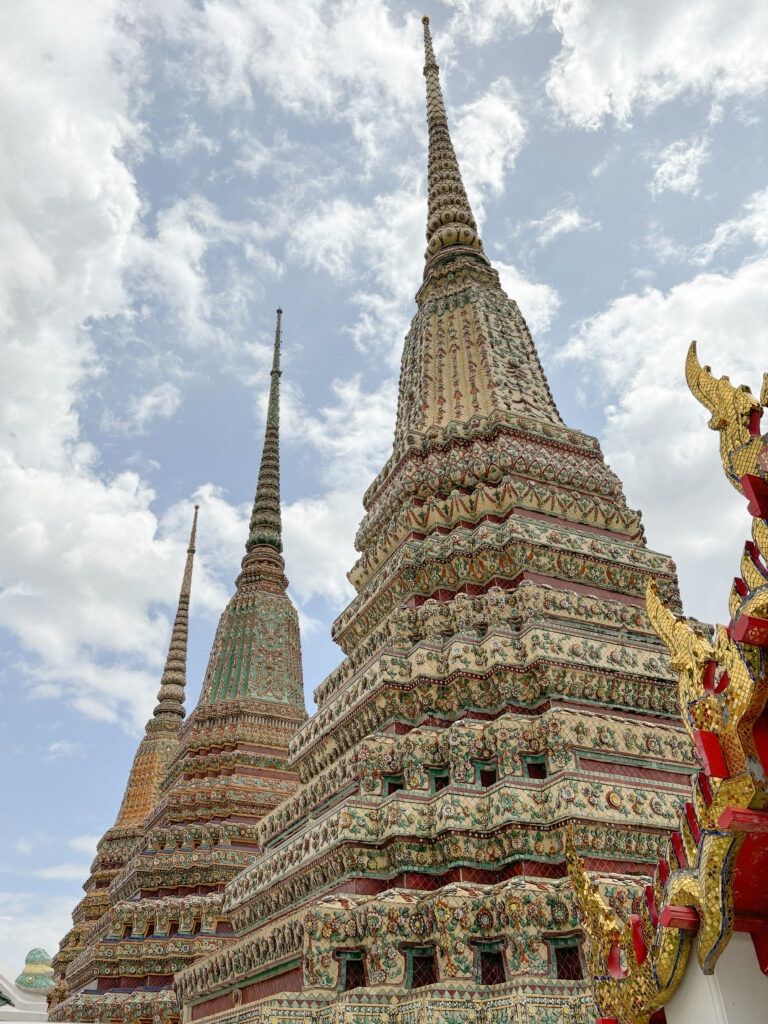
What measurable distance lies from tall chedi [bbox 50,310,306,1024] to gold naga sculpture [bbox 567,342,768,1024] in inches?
485

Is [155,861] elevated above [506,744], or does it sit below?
above

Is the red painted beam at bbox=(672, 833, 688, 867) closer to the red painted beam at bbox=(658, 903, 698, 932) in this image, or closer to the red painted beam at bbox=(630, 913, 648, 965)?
the red painted beam at bbox=(658, 903, 698, 932)

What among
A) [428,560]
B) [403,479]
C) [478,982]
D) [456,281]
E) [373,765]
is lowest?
[478,982]

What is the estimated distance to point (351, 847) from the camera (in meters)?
8.62

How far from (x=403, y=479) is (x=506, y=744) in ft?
17.3

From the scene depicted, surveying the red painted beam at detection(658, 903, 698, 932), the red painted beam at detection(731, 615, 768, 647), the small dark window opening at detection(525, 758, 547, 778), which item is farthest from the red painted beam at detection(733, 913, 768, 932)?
the small dark window opening at detection(525, 758, 547, 778)

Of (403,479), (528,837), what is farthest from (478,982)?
(403,479)

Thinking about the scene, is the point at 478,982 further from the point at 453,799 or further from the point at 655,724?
the point at 655,724

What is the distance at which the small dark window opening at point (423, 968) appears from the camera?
7875 mm

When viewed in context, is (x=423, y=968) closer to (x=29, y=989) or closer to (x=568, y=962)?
(x=568, y=962)

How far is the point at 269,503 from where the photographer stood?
2800cm

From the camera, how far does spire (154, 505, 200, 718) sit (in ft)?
122

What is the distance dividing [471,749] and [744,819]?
610 cm

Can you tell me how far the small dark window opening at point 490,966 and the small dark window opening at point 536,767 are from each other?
190 cm
